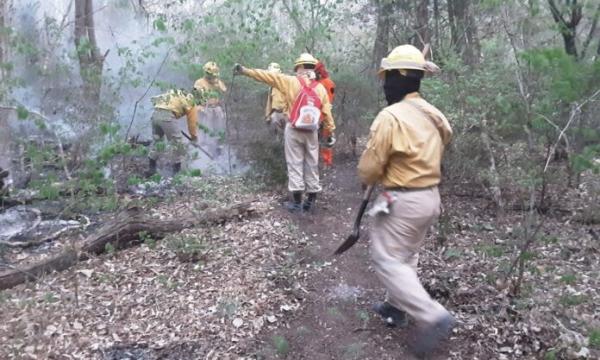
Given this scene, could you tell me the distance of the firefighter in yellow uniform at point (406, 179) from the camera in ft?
12.5

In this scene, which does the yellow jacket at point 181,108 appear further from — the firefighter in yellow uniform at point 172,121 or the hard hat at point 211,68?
the hard hat at point 211,68

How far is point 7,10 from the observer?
9312mm

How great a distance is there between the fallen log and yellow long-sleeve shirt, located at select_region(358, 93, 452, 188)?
3.15 meters

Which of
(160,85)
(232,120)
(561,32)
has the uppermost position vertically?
(561,32)

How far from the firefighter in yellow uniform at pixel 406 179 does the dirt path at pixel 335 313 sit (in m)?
0.44

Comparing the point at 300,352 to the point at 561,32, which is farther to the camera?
the point at 561,32

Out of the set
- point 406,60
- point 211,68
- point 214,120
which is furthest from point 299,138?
point 214,120

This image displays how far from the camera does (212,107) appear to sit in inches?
389

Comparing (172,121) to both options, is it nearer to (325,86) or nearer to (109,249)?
(325,86)

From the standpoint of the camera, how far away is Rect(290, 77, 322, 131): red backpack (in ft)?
22.3

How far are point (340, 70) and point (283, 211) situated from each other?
3.52 meters

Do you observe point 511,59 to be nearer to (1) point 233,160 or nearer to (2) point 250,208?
(2) point 250,208

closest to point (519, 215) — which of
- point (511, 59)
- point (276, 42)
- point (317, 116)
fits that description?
point (511, 59)

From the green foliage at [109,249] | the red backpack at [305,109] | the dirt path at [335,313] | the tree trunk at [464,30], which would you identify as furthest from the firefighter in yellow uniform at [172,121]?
the tree trunk at [464,30]
